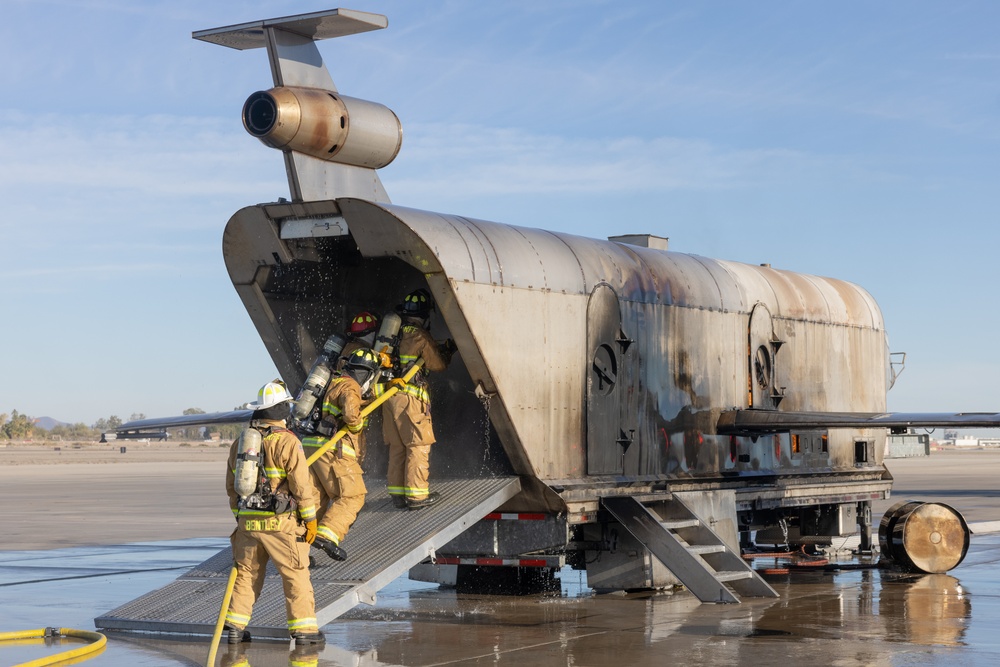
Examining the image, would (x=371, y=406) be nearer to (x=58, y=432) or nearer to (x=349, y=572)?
(x=349, y=572)

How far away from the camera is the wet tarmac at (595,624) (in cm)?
963

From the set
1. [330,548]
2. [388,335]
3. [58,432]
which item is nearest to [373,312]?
[388,335]

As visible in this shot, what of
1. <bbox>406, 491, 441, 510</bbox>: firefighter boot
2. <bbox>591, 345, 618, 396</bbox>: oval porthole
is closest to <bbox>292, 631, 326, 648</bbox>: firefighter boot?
<bbox>406, 491, 441, 510</bbox>: firefighter boot

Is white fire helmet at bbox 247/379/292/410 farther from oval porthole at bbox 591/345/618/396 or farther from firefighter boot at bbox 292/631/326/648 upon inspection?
oval porthole at bbox 591/345/618/396

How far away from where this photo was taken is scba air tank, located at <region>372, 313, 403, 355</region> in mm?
12047

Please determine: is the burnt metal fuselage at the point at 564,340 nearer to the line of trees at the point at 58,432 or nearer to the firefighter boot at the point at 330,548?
the firefighter boot at the point at 330,548

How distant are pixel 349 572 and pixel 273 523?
93 cm

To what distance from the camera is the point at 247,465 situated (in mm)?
9695

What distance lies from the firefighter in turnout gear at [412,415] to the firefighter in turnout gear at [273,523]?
6.10 ft

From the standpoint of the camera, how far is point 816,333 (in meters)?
16.2

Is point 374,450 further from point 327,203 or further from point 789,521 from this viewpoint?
point 789,521

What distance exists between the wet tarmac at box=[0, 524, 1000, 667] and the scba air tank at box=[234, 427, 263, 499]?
1.19m

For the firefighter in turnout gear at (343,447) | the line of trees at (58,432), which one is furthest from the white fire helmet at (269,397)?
the line of trees at (58,432)

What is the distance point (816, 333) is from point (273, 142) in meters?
7.77
